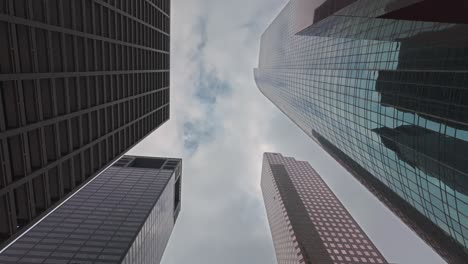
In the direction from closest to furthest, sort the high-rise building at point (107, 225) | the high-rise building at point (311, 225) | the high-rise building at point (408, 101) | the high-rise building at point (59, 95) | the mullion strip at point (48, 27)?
the mullion strip at point (48, 27)
the high-rise building at point (59, 95)
the high-rise building at point (408, 101)
the high-rise building at point (107, 225)
the high-rise building at point (311, 225)

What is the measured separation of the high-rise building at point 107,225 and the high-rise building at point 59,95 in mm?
22089

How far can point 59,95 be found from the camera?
25.3m

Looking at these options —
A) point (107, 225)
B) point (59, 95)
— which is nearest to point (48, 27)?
point (59, 95)

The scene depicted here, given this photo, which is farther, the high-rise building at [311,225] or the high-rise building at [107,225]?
the high-rise building at [311,225]

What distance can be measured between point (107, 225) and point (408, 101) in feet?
200

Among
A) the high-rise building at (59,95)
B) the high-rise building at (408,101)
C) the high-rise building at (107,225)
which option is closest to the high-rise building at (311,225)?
the high-rise building at (408,101)

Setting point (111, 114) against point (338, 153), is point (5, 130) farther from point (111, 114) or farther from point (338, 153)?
point (338, 153)

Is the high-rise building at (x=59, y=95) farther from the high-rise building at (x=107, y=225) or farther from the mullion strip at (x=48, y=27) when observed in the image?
the high-rise building at (x=107, y=225)

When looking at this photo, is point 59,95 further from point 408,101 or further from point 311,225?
point 311,225

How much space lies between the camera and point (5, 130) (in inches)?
740

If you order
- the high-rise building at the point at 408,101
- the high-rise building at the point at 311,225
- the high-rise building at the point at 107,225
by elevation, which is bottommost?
the high-rise building at the point at 311,225

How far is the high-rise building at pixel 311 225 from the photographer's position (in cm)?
9869

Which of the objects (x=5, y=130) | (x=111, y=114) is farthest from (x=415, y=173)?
(x=5, y=130)

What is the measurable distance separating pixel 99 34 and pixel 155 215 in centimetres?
5691
